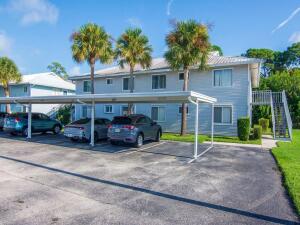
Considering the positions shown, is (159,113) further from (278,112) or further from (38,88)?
(38,88)

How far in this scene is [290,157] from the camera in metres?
10.5

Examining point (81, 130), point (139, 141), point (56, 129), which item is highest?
point (81, 130)

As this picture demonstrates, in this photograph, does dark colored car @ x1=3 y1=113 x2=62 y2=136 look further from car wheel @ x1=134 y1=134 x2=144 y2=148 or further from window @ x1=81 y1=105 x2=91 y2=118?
car wheel @ x1=134 y1=134 x2=144 y2=148

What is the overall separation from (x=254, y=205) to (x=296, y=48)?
5392 cm

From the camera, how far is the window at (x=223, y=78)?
1910cm

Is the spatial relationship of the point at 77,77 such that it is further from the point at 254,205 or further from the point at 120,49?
the point at 254,205

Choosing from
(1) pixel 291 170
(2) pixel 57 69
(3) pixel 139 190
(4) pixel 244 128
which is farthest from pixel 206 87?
(2) pixel 57 69

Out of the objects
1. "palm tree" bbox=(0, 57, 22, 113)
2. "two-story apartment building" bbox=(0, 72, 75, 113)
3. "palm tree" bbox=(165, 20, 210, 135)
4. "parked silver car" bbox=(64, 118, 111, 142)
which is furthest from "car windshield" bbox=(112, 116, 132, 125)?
"two-story apartment building" bbox=(0, 72, 75, 113)

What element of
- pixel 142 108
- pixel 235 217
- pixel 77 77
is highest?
pixel 77 77

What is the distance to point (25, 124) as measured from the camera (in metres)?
17.8

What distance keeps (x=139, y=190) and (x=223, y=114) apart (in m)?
14.4

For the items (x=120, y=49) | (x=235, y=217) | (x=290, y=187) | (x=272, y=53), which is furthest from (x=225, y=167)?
→ (x=272, y=53)

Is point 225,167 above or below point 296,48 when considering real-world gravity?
below

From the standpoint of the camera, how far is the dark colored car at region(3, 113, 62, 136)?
57.2 ft
